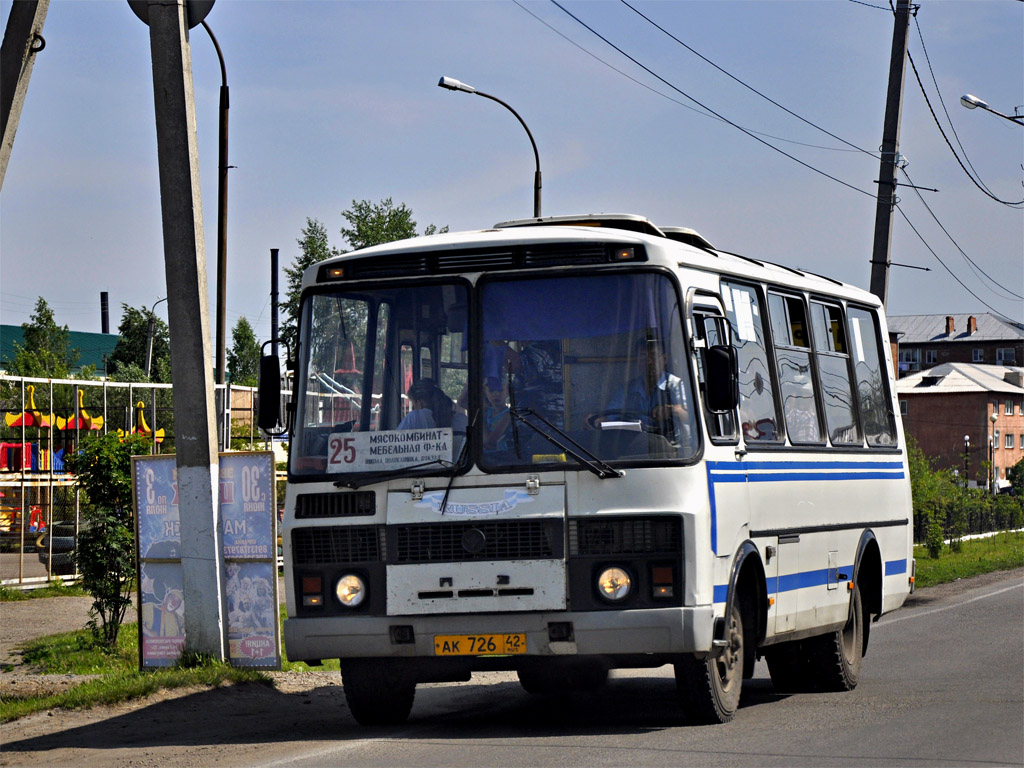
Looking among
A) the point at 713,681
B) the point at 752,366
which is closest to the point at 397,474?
the point at 713,681

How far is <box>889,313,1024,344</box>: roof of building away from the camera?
15825 cm

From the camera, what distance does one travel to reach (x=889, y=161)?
23.6m

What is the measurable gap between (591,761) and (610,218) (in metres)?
3.75

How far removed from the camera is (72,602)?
20656 mm

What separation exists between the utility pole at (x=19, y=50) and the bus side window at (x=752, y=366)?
5.55m

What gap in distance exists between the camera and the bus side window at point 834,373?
39.1ft

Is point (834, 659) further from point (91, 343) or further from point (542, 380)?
point (91, 343)

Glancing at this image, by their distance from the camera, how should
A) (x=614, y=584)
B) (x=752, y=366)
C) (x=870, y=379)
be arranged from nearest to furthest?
1. (x=614, y=584)
2. (x=752, y=366)
3. (x=870, y=379)

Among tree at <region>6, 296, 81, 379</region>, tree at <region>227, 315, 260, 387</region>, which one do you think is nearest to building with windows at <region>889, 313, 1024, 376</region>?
tree at <region>227, 315, 260, 387</region>

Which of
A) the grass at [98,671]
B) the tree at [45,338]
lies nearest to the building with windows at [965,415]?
the tree at [45,338]

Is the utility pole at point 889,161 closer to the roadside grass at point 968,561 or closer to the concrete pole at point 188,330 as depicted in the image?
the roadside grass at point 968,561

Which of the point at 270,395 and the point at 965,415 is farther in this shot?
the point at 965,415

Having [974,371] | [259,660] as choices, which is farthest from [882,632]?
[974,371]

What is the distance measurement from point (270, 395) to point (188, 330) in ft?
10.2
